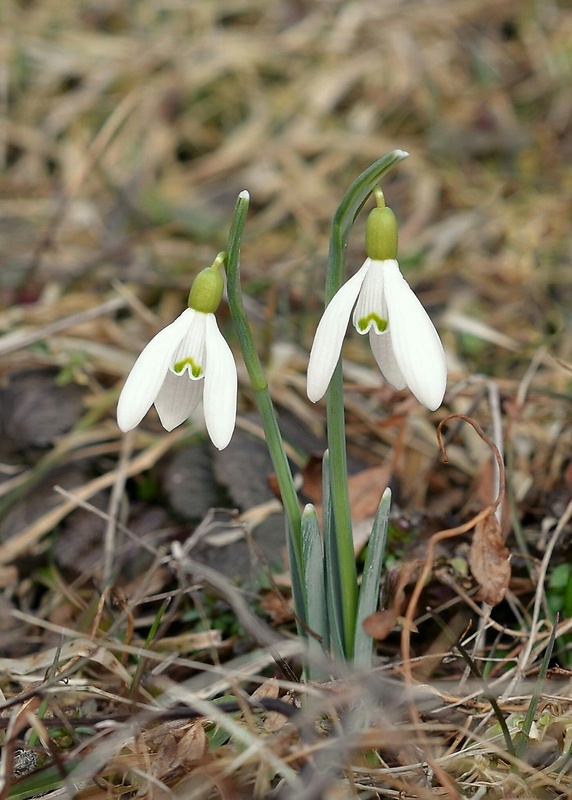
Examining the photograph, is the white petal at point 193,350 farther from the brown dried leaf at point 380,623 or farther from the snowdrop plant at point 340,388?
the brown dried leaf at point 380,623

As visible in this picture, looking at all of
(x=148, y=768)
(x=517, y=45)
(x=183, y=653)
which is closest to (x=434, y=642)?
(x=183, y=653)

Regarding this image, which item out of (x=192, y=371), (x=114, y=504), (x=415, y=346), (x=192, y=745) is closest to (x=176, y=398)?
(x=192, y=371)

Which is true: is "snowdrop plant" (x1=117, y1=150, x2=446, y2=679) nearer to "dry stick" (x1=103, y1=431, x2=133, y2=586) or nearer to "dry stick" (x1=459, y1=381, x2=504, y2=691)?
"dry stick" (x1=459, y1=381, x2=504, y2=691)

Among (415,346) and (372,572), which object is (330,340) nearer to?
(415,346)

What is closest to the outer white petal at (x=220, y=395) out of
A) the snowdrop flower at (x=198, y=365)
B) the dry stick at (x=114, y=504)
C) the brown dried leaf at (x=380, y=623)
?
the snowdrop flower at (x=198, y=365)

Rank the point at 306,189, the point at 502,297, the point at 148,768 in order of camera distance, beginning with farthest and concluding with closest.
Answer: the point at 306,189
the point at 502,297
the point at 148,768

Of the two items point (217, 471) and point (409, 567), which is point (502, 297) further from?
point (409, 567)

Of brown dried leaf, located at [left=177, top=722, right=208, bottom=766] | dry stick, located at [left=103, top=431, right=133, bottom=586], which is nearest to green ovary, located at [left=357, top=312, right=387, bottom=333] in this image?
brown dried leaf, located at [left=177, top=722, right=208, bottom=766]
